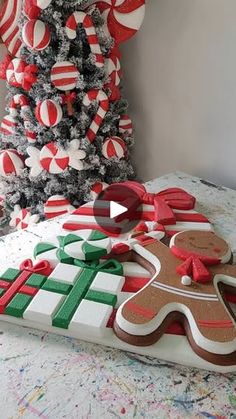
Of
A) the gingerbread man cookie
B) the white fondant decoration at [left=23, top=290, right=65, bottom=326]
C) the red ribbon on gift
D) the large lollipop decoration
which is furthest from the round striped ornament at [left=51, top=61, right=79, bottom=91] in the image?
the white fondant decoration at [left=23, top=290, right=65, bottom=326]

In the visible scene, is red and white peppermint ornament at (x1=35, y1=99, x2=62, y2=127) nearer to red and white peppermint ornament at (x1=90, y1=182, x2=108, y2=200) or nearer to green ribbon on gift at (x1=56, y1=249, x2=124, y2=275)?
red and white peppermint ornament at (x1=90, y1=182, x2=108, y2=200)

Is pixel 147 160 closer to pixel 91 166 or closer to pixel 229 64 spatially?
pixel 91 166

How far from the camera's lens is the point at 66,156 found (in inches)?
51.8

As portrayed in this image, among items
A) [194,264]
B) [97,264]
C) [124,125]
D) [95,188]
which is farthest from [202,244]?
[124,125]

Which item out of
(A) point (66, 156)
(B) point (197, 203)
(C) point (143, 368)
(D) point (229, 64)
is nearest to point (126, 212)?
(B) point (197, 203)

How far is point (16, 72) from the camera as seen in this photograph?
1302 millimetres

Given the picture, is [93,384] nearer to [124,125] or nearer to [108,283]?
[108,283]

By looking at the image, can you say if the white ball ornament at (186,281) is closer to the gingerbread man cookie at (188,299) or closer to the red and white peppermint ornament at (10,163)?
the gingerbread man cookie at (188,299)

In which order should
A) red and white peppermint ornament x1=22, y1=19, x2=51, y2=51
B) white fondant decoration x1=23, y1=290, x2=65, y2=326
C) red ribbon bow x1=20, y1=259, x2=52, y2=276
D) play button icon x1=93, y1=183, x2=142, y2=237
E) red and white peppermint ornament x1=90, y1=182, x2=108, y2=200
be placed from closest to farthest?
white fondant decoration x1=23, y1=290, x2=65, y2=326
red ribbon bow x1=20, y1=259, x2=52, y2=276
play button icon x1=93, y1=183, x2=142, y2=237
red and white peppermint ornament x1=22, y1=19, x2=51, y2=51
red and white peppermint ornament x1=90, y1=182, x2=108, y2=200

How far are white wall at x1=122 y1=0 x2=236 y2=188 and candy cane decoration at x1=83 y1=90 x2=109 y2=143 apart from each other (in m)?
0.29

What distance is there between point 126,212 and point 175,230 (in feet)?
0.45

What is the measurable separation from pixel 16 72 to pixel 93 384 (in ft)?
3.21

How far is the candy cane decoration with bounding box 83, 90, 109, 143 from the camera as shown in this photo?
1.30m

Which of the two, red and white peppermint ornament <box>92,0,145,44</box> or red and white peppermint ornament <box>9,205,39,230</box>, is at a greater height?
red and white peppermint ornament <box>92,0,145,44</box>
